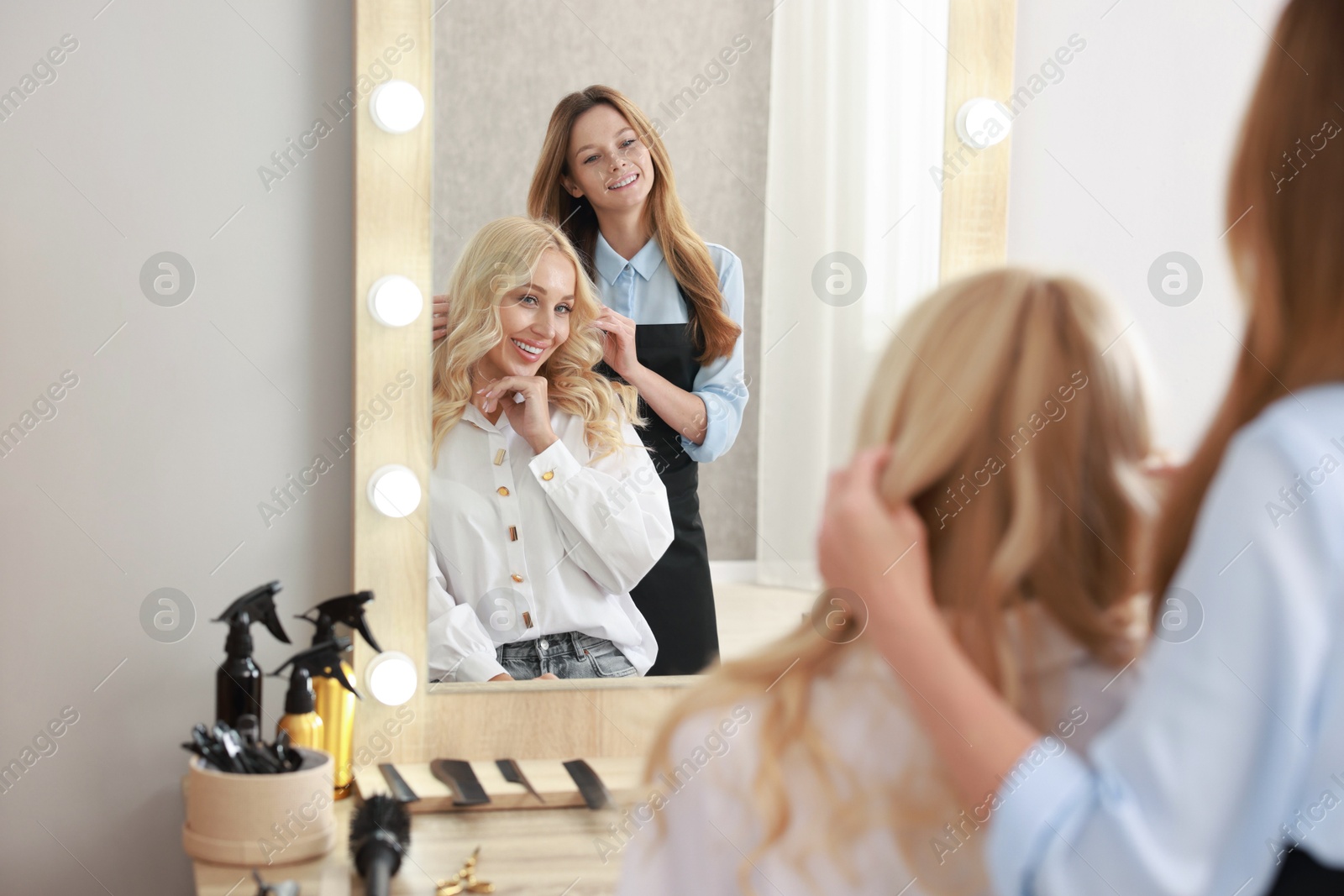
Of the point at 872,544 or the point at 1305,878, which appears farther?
the point at 872,544

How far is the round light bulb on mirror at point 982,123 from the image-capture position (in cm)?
114

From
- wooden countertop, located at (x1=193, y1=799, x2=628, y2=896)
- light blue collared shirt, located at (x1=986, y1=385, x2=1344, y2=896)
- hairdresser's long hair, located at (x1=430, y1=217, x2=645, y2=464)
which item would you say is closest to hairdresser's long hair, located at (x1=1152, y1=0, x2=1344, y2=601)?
light blue collared shirt, located at (x1=986, y1=385, x2=1344, y2=896)

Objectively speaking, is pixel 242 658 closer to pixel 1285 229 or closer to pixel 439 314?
pixel 439 314

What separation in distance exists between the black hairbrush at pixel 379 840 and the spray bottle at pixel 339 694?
5.7 inches

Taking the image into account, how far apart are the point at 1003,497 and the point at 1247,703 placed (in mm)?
168

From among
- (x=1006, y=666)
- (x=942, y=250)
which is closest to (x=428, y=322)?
(x=942, y=250)

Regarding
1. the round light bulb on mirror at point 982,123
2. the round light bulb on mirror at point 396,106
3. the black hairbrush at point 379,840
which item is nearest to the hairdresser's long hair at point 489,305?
the round light bulb on mirror at point 396,106

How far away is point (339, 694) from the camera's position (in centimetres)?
99

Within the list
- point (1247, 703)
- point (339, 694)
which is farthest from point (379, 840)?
point (1247, 703)

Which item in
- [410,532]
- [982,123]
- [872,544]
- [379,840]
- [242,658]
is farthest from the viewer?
[982,123]

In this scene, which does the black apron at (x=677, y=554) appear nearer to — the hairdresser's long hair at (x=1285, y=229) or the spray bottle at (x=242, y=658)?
the spray bottle at (x=242, y=658)

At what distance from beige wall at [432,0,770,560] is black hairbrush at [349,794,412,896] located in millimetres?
406

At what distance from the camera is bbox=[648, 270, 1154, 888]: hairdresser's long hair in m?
0.54

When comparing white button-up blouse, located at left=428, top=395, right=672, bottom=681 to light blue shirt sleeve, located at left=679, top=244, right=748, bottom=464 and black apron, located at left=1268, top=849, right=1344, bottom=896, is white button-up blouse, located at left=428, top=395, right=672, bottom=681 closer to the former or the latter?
light blue shirt sleeve, located at left=679, top=244, right=748, bottom=464
